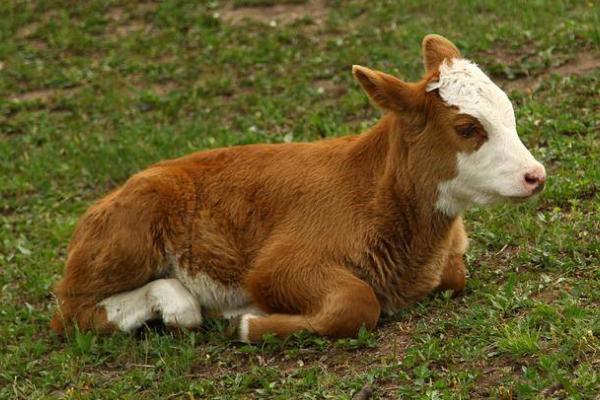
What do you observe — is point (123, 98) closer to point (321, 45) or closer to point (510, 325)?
point (321, 45)

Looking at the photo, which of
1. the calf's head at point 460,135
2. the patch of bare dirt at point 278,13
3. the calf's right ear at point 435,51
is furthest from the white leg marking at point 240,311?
the patch of bare dirt at point 278,13

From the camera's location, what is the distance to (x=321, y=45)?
48.8 feet

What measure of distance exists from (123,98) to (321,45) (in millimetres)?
2559

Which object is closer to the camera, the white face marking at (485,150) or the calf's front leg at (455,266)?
the white face marking at (485,150)

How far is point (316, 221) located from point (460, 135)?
123 cm

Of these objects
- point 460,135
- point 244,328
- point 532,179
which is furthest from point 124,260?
point 532,179

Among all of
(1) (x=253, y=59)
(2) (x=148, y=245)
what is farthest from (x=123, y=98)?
(2) (x=148, y=245)

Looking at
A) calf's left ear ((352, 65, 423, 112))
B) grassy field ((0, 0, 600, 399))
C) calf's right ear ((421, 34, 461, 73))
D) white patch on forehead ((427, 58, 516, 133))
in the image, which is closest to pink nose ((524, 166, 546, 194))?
white patch on forehead ((427, 58, 516, 133))

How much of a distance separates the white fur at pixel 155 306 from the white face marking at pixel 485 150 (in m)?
2.01

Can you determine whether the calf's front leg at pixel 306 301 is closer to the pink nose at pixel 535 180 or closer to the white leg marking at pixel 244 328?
the white leg marking at pixel 244 328

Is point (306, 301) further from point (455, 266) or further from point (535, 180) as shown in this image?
point (535, 180)

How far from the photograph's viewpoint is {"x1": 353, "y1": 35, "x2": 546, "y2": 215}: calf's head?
24.9 feet

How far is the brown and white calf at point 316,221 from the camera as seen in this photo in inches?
308

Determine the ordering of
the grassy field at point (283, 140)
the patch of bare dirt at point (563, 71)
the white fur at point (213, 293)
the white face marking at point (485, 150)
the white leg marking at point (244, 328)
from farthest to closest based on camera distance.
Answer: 1. the patch of bare dirt at point (563, 71)
2. the white fur at point (213, 293)
3. the white leg marking at point (244, 328)
4. the white face marking at point (485, 150)
5. the grassy field at point (283, 140)
